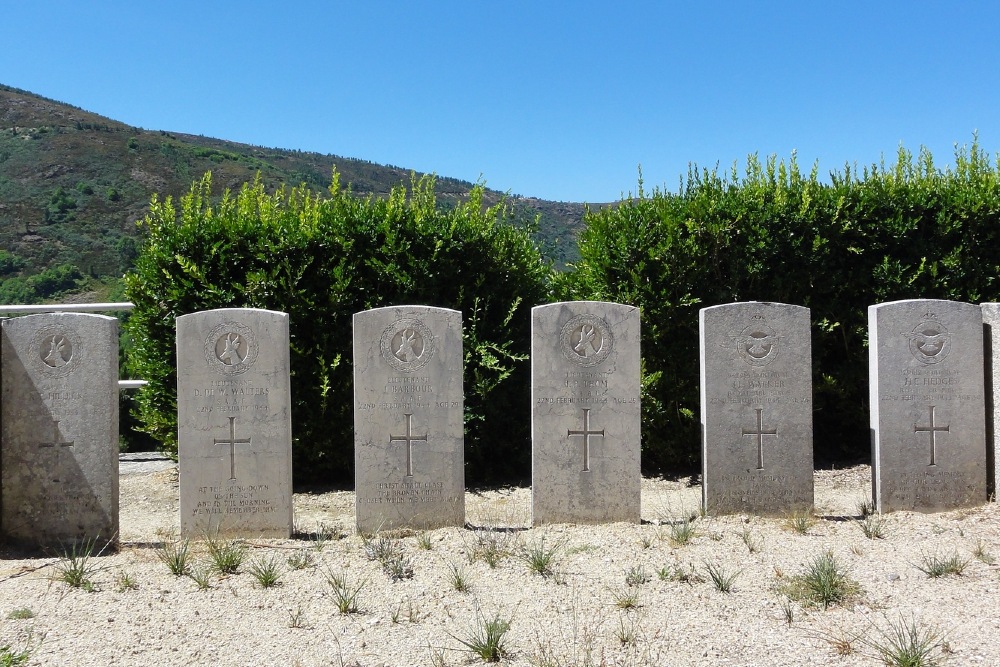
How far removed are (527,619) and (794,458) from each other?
2853mm

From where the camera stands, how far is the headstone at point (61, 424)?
16.6 feet

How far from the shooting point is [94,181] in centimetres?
3991

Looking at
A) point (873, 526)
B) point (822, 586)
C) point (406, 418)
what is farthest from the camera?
point (406, 418)

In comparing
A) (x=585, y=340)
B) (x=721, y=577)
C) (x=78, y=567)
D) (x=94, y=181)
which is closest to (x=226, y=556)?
(x=78, y=567)

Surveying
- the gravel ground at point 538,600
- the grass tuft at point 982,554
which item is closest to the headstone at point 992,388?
the gravel ground at point 538,600

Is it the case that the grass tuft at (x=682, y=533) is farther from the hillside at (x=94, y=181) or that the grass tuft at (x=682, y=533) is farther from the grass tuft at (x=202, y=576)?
the hillside at (x=94, y=181)

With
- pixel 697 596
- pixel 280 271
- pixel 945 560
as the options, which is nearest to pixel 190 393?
pixel 280 271

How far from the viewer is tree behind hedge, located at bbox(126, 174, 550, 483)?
686 centimetres

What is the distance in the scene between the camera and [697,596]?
3.92 m

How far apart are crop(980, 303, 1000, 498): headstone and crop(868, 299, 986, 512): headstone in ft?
0.30

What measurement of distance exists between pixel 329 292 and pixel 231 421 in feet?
6.65

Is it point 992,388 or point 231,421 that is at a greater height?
point 992,388

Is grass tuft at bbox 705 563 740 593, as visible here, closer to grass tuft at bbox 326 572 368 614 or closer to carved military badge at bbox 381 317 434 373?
grass tuft at bbox 326 572 368 614

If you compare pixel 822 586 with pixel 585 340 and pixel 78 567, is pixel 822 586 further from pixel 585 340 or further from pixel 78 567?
pixel 78 567
